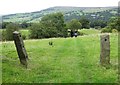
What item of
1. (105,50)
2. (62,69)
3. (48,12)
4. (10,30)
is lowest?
(10,30)

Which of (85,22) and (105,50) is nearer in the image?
(105,50)

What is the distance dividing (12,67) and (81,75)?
4995 mm

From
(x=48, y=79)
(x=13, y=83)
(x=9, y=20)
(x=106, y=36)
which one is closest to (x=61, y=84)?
(x=48, y=79)

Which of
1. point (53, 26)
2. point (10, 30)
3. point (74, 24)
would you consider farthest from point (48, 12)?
point (10, 30)

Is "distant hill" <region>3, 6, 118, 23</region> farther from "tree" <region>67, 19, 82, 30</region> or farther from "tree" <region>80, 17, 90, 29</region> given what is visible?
"tree" <region>67, 19, 82, 30</region>

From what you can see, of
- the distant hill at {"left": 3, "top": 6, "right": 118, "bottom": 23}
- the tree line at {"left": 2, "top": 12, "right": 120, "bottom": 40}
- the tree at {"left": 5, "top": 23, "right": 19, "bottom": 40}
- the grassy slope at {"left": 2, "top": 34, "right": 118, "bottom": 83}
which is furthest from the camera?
the distant hill at {"left": 3, "top": 6, "right": 118, "bottom": 23}

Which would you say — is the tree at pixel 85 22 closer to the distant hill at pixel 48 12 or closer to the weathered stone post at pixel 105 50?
the distant hill at pixel 48 12

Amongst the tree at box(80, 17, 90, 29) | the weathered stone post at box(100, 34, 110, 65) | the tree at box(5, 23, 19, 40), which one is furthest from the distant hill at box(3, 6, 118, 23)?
the weathered stone post at box(100, 34, 110, 65)

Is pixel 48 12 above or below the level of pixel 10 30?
above

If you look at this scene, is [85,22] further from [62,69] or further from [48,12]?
[62,69]

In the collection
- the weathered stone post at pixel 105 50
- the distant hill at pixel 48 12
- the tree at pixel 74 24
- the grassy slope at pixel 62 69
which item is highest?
the weathered stone post at pixel 105 50

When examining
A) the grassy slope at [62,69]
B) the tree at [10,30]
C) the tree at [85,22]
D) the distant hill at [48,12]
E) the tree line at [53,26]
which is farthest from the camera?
the tree at [85,22]

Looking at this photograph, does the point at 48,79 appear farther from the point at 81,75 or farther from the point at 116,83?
the point at 116,83

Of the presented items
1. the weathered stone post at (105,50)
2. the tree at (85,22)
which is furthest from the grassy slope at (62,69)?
the tree at (85,22)
